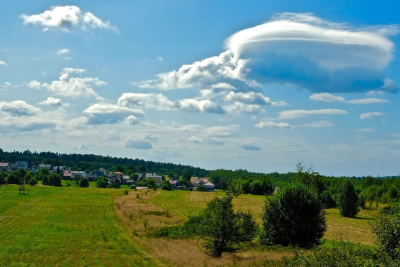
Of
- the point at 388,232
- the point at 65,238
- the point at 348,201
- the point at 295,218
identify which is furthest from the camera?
the point at 348,201

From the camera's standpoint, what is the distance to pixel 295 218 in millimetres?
33031

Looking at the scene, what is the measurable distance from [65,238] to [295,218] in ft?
82.1

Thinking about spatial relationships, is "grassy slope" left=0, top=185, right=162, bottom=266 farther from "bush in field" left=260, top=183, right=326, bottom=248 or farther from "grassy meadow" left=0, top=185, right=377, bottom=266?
"bush in field" left=260, top=183, right=326, bottom=248

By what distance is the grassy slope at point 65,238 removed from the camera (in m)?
29.4

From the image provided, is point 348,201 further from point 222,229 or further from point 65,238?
point 65,238

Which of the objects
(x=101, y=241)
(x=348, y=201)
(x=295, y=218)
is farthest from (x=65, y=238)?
(x=348, y=201)

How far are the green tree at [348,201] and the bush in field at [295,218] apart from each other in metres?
47.6

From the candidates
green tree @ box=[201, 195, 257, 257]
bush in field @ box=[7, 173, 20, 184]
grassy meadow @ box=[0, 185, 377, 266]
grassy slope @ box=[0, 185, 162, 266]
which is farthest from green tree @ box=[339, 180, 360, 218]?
bush in field @ box=[7, 173, 20, 184]

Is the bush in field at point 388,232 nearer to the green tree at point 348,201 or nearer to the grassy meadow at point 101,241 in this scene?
the grassy meadow at point 101,241

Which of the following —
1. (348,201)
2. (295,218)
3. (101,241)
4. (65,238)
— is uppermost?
(295,218)

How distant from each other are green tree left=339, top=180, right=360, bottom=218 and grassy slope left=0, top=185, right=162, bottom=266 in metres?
48.7

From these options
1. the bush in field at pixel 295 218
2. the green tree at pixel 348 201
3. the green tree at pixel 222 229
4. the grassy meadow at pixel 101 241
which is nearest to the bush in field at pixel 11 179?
the grassy meadow at pixel 101 241

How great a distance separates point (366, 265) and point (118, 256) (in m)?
24.0

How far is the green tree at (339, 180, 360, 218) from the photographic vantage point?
251ft
